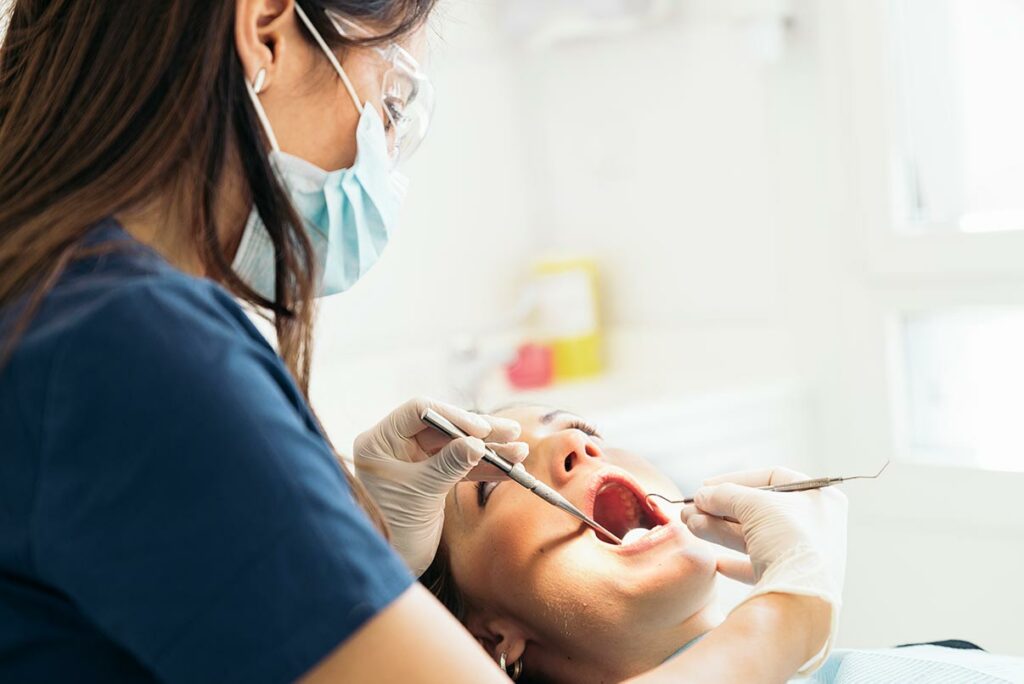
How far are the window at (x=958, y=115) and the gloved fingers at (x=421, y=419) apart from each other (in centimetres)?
150

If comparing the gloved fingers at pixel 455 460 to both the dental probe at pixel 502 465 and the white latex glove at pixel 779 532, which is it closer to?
the dental probe at pixel 502 465

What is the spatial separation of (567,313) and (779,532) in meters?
1.71

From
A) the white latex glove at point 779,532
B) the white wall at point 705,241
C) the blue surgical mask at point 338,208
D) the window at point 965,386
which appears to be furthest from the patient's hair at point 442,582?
the window at point 965,386

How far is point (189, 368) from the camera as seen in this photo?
0.77 meters

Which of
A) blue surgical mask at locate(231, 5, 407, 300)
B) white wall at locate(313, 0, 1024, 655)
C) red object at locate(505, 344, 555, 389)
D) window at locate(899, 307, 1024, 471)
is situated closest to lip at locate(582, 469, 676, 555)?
blue surgical mask at locate(231, 5, 407, 300)

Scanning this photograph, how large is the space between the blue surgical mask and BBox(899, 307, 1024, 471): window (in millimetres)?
1641

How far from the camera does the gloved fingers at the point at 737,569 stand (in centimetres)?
136

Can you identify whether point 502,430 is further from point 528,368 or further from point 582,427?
point 528,368

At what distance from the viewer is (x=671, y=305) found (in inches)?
114

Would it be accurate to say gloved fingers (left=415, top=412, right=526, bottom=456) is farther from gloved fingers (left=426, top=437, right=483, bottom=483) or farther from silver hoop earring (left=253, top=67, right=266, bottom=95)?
silver hoop earring (left=253, top=67, right=266, bottom=95)

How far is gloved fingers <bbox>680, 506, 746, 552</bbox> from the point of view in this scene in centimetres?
132

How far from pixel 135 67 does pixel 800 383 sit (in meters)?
1.99

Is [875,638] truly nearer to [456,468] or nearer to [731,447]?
A: [731,447]

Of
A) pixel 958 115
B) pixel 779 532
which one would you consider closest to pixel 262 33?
pixel 779 532
